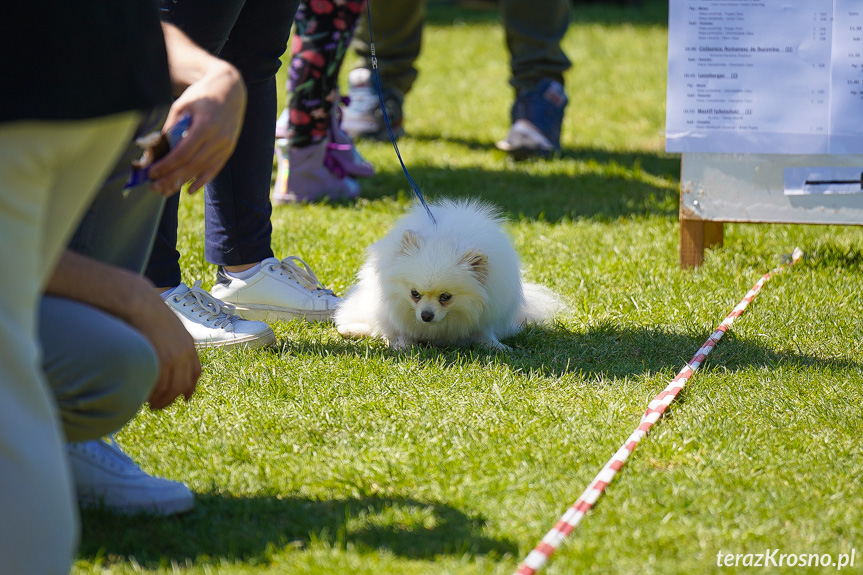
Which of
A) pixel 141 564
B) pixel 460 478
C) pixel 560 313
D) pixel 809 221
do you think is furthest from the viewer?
pixel 809 221

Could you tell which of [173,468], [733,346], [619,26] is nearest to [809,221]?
[733,346]

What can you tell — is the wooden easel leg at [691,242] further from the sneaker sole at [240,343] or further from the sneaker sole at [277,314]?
the sneaker sole at [240,343]

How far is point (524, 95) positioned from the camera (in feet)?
16.0

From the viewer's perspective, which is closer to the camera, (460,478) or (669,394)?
(460,478)

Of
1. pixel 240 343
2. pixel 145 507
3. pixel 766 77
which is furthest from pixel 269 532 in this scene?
pixel 766 77

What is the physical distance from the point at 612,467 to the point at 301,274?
131cm

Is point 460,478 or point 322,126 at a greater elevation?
point 322,126

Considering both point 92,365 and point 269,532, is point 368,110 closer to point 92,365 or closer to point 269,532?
point 269,532

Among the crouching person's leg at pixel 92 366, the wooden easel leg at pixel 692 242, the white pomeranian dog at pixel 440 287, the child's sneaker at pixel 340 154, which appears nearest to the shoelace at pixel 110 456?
the crouching person's leg at pixel 92 366

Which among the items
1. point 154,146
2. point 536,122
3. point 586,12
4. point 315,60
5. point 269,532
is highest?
point 586,12

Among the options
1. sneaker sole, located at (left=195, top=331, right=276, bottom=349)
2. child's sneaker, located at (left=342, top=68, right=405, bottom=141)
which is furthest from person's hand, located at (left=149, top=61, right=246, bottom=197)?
child's sneaker, located at (left=342, top=68, right=405, bottom=141)

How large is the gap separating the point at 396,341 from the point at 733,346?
36.0 inches

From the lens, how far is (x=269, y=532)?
59.4 inches

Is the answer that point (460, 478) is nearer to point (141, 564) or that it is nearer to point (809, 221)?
point (141, 564)
